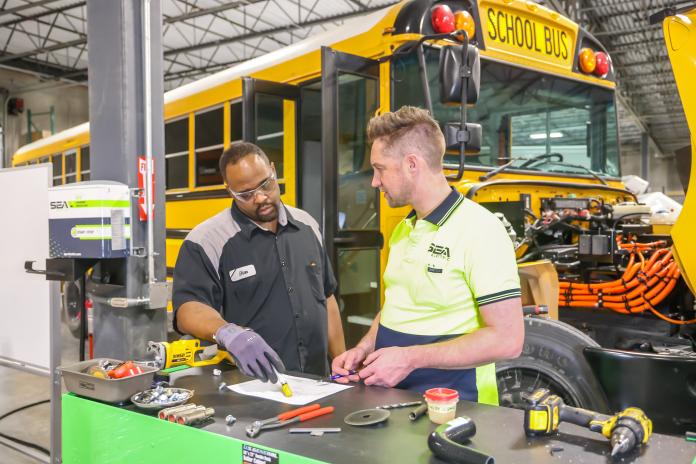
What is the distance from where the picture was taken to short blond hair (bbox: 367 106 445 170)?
1.98 meters

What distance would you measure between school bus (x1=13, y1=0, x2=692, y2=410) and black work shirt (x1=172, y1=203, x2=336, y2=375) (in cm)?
79

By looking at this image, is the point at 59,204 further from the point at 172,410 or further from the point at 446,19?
the point at 446,19

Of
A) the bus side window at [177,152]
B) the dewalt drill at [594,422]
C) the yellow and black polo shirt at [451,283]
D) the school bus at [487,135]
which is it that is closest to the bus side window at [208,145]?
the bus side window at [177,152]

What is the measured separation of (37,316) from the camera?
3.49m

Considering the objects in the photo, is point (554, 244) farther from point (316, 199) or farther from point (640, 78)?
point (640, 78)

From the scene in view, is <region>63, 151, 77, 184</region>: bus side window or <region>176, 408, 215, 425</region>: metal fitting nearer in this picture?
<region>176, 408, 215, 425</region>: metal fitting

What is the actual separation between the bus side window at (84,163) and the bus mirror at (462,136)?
5.91 m

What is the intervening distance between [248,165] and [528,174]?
2056 mm


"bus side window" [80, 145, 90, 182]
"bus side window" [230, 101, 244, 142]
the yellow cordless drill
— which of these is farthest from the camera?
"bus side window" [80, 145, 90, 182]

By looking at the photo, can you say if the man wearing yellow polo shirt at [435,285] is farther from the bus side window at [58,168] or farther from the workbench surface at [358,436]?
the bus side window at [58,168]

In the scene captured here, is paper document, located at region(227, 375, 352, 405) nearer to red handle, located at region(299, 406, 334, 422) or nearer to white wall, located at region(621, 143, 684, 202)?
red handle, located at region(299, 406, 334, 422)

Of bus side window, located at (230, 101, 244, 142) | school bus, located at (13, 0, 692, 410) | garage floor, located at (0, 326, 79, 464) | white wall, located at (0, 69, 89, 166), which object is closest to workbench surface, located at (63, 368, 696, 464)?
school bus, located at (13, 0, 692, 410)

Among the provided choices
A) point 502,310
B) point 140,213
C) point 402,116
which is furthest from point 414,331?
point 140,213

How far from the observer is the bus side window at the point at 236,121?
190 inches
